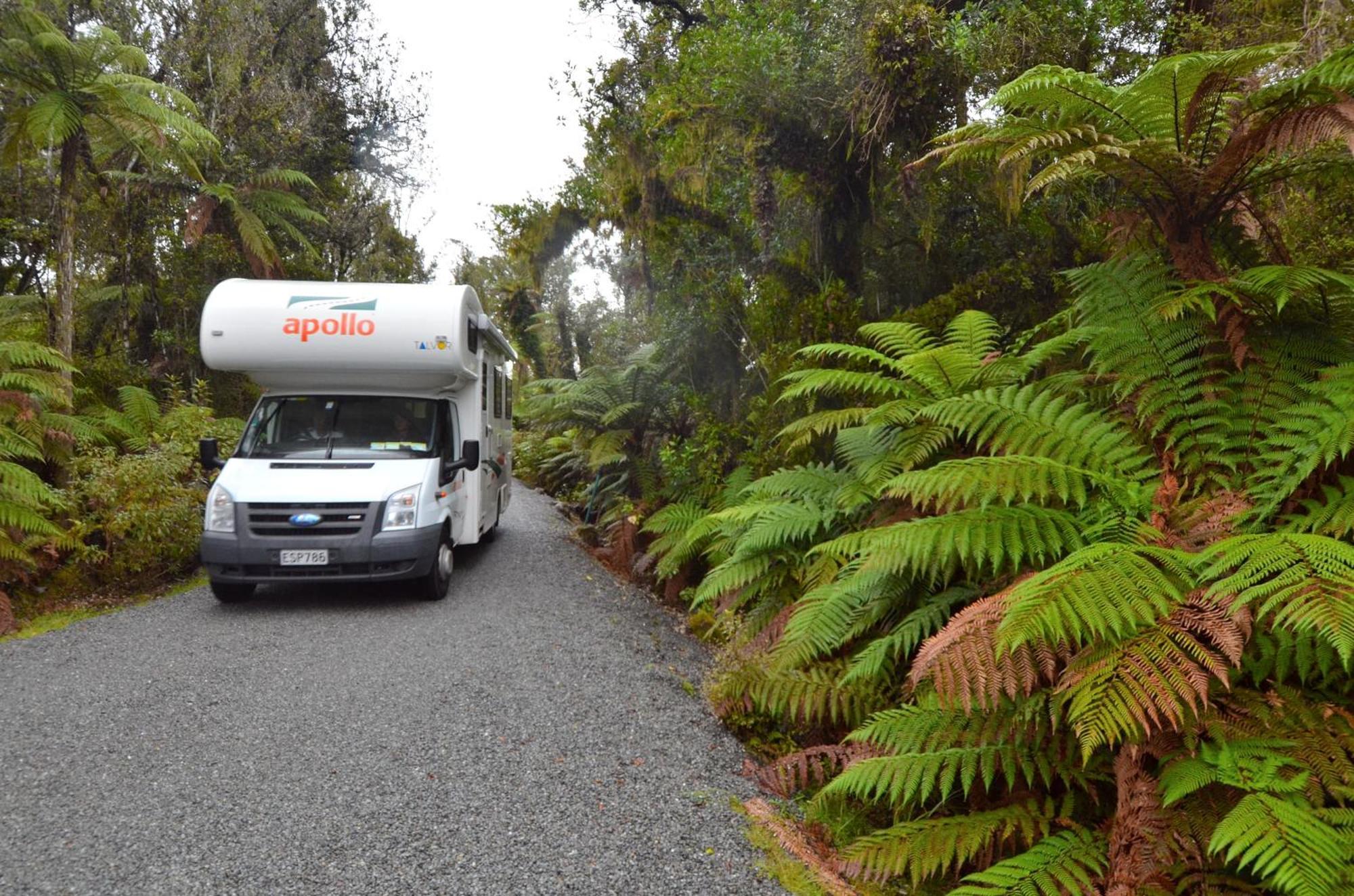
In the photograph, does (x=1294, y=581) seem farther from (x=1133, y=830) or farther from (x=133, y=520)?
(x=133, y=520)

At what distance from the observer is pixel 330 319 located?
23.3 feet

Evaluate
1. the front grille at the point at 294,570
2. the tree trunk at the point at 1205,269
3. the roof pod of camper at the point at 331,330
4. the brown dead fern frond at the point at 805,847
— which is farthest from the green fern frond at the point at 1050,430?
the roof pod of camper at the point at 331,330

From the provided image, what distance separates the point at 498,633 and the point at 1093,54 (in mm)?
6429

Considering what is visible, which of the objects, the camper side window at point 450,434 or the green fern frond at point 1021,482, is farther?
the camper side window at point 450,434

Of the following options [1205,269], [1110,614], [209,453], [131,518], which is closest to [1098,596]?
[1110,614]

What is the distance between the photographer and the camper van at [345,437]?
21.0ft

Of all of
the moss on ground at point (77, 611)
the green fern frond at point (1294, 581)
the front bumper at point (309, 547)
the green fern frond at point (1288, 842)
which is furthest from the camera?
the front bumper at point (309, 547)

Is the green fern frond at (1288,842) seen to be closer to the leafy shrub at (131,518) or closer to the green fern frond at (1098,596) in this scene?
the green fern frond at (1098,596)

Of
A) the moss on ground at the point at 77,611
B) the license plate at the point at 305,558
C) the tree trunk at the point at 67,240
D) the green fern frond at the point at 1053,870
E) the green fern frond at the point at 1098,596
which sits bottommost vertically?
the moss on ground at the point at 77,611

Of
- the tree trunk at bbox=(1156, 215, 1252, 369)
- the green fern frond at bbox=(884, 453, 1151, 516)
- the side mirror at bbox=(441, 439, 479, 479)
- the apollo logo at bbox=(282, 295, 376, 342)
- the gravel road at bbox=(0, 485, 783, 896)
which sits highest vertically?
the apollo logo at bbox=(282, 295, 376, 342)

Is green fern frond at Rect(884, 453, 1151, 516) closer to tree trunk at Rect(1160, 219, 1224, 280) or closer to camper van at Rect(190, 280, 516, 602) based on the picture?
tree trunk at Rect(1160, 219, 1224, 280)

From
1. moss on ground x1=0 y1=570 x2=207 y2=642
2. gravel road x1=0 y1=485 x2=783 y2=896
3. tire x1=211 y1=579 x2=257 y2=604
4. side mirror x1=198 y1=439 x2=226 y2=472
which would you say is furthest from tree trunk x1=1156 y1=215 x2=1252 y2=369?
moss on ground x1=0 y1=570 x2=207 y2=642

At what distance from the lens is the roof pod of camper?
23.2ft

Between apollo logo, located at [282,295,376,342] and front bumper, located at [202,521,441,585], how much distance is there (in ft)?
6.18
